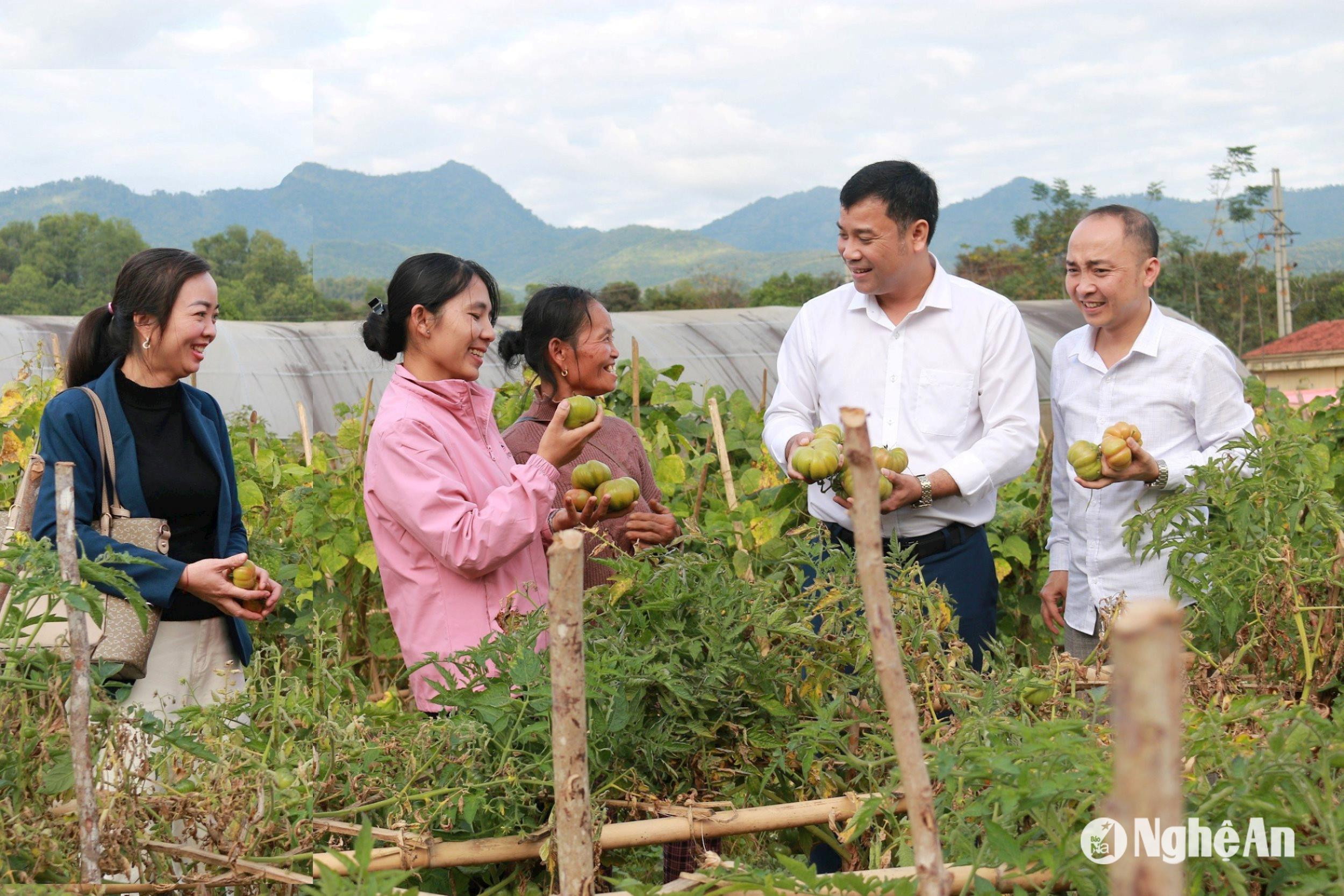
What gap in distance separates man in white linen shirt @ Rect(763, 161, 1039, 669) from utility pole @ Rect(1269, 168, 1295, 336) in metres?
32.0

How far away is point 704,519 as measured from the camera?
423 cm

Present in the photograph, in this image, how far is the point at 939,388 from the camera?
9.07 feet

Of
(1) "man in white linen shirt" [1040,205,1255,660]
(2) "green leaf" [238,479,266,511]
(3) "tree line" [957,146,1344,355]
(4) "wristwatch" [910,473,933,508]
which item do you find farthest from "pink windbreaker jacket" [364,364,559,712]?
(3) "tree line" [957,146,1344,355]

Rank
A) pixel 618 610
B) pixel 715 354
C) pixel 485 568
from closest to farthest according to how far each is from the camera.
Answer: pixel 618 610
pixel 485 568
pixel 715 354

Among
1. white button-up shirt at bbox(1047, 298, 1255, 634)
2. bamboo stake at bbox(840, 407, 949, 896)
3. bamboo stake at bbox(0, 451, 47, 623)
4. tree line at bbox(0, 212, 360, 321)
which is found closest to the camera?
bamboo stake at bbox(840, 407, 949, 896)

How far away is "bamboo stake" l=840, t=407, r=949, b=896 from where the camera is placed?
1.17 m

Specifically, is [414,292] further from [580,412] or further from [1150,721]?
[1150,721]

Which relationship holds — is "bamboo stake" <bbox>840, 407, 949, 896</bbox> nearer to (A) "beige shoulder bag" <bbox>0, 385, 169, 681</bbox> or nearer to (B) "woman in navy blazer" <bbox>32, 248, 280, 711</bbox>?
(B) "woman in navy blazer" <bbox>32, 248, 280, 711</bbox>

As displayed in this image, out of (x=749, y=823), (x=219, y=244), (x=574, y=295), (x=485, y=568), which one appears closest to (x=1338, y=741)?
(x=749, y=823)

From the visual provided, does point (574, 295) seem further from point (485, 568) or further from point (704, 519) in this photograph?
point (704, 519)

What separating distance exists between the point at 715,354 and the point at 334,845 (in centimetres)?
1185

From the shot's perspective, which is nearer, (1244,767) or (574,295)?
(1244,767)

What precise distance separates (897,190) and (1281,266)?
3385cm

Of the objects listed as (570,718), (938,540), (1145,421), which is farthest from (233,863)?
(1145,421)
